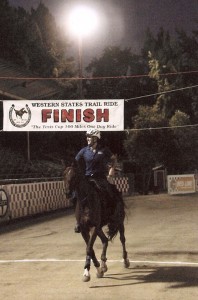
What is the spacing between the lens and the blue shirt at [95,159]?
A: 958 centimetres

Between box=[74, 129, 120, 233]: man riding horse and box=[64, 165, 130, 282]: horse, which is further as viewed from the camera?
box=[74, 129, 120, 233]: man riding horse

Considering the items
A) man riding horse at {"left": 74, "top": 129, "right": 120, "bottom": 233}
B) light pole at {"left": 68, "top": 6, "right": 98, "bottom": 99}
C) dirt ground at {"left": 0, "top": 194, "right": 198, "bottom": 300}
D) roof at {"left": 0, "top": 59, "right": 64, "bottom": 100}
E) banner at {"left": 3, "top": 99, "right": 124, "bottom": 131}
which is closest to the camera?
dirt ground at {"left": 0, "top": 194, "right": 198, "bottom": 300}

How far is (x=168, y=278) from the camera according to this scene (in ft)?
28.8

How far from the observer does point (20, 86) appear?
1467 inches

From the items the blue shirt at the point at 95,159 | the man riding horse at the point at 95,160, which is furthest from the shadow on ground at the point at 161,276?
the blue shirt at the point at 95,159

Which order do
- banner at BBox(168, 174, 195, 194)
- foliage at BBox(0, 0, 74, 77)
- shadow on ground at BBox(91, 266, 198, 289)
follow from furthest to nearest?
foliage at BBox(0, 0, 74, 77) → banner at BBox(168, 174, 195, 194) → shadow on ground at BBox(91, 266, 198, 289)

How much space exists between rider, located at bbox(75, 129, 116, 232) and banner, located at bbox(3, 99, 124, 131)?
1329 cm

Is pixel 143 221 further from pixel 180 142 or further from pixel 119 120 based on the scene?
pixel 180 142

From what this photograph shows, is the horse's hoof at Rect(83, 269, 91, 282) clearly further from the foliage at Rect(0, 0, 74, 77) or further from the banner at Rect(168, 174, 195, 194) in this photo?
the foliage at Rect(0, 0, 74, 77)

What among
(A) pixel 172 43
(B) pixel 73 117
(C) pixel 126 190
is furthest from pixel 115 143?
(B) pixel 73 117

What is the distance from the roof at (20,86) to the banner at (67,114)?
9557 mm

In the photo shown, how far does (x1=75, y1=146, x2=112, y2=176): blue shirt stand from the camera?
9.58 meters

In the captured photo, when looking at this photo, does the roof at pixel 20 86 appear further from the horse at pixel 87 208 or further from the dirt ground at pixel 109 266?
the horse at pixel 87 208

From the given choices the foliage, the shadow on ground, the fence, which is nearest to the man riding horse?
the shadow on ground
